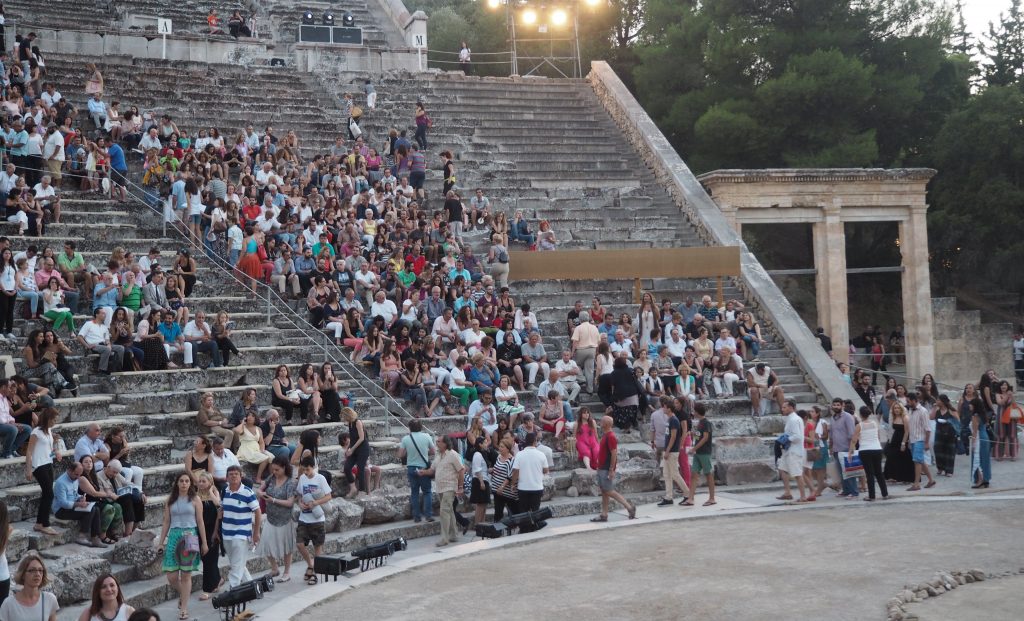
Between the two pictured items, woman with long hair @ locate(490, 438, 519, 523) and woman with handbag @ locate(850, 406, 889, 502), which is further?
woman with handbag @ locate(850, 406, 889, 502)

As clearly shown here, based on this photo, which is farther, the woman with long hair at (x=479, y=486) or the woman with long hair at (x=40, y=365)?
the woman with long hair at (x=479, y=486)

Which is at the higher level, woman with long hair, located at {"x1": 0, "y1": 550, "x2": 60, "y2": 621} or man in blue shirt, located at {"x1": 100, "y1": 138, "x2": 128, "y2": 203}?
man in blue shirt, located at {"x1": 100, "y1": 138, "x2": 128, "y2": 203}

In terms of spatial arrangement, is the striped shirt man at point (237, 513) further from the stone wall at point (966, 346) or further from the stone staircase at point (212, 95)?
the stone wall at point (966, 346)

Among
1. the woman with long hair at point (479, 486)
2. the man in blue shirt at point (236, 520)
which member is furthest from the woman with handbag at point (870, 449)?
the man in blue shirt at point (236, 520)

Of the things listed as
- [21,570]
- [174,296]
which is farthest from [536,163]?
[21,570]

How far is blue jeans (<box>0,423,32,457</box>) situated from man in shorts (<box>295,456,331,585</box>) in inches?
135

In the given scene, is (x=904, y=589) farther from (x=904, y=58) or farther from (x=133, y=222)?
(x=904, y=58)

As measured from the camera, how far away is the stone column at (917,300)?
28.6 m

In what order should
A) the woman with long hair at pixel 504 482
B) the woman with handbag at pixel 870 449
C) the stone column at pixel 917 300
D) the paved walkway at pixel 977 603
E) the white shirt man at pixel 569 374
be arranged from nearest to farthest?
Result: the paved walkway at pixel 977 603 → the woman with long hair at pixel 504 482 → the woman with handbag at pixel 870 449 → the white shirt man at pixel 569 374 → the stone column at pixel 917 300

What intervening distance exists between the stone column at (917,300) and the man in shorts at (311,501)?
63.8 ft

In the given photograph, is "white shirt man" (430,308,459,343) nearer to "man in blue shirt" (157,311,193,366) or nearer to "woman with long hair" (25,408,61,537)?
"man in blue shirt" (157,311,193,366)

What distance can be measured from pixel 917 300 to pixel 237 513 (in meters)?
21.0

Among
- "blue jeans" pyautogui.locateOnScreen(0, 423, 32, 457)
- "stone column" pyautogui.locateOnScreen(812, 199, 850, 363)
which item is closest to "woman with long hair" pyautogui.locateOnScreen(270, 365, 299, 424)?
"blue jeans" pyautogui.locateOnScreen(0, 423, 32, 457)

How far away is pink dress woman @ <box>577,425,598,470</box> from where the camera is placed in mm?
17625
